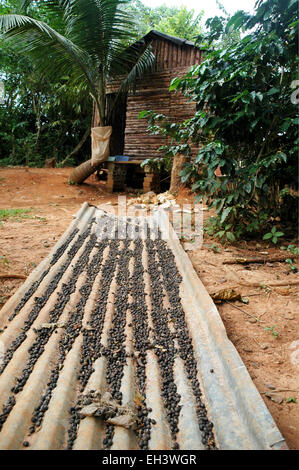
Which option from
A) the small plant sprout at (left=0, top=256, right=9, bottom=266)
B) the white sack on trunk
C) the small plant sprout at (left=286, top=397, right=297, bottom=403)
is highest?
the white sack on trunk

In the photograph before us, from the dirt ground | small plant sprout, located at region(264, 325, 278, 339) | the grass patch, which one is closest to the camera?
the dirt ground

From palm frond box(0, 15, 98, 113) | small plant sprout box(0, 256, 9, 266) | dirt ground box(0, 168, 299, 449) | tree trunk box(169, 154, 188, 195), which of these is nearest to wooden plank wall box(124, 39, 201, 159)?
tree trunk box(169, 154, 188, 195)

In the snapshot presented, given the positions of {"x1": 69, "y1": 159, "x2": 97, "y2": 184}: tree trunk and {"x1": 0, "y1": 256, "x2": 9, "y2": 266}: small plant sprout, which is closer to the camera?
{"x1": 0, "y1": 256, "x2": 9, "y2": 266}: small plant sprout

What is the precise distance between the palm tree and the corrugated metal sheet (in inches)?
214

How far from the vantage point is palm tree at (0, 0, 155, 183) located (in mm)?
6089

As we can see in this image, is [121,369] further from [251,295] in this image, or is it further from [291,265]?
[291,265]

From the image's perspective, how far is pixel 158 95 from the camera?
7.45 metres

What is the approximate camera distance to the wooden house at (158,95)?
710 centimetres

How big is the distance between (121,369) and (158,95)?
7098 mm

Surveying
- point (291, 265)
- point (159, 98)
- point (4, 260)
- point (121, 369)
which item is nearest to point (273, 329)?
point (121, 369)

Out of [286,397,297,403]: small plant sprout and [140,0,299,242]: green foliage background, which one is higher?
[140,0,299,242]: green foliage background

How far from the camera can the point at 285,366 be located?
1841 millimetres

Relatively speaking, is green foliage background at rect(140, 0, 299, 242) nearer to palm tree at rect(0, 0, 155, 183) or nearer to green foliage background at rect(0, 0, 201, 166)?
palm tree at rect(0, 0, 155, 183)

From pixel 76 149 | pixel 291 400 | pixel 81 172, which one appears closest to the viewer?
pixel 291 400
